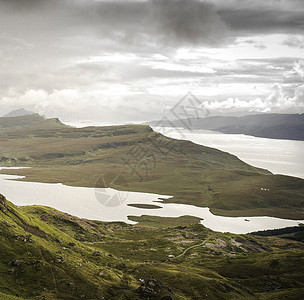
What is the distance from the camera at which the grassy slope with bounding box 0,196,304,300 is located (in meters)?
72.6

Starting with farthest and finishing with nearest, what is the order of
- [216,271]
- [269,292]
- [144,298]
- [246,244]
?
[246,244] → [216,271] → [269,292] → [144,298]

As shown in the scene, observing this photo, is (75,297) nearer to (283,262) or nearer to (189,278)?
(189,278)

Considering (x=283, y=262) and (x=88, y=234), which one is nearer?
(x=283, y=262)

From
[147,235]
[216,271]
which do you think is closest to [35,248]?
[216,271]

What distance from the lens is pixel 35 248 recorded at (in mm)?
81250

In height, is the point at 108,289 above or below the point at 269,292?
above

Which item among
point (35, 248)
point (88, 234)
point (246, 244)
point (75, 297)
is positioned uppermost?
point (35, 248)

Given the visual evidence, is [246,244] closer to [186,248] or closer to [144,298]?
[186,248]

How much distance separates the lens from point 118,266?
102875mm

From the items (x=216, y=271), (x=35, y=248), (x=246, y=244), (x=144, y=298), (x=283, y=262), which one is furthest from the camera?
(x=246, y=244)

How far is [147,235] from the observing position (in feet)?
592

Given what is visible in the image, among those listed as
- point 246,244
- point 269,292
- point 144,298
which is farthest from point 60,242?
point 246,244

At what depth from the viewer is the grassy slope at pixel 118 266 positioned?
72625mm

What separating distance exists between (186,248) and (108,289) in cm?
8288
